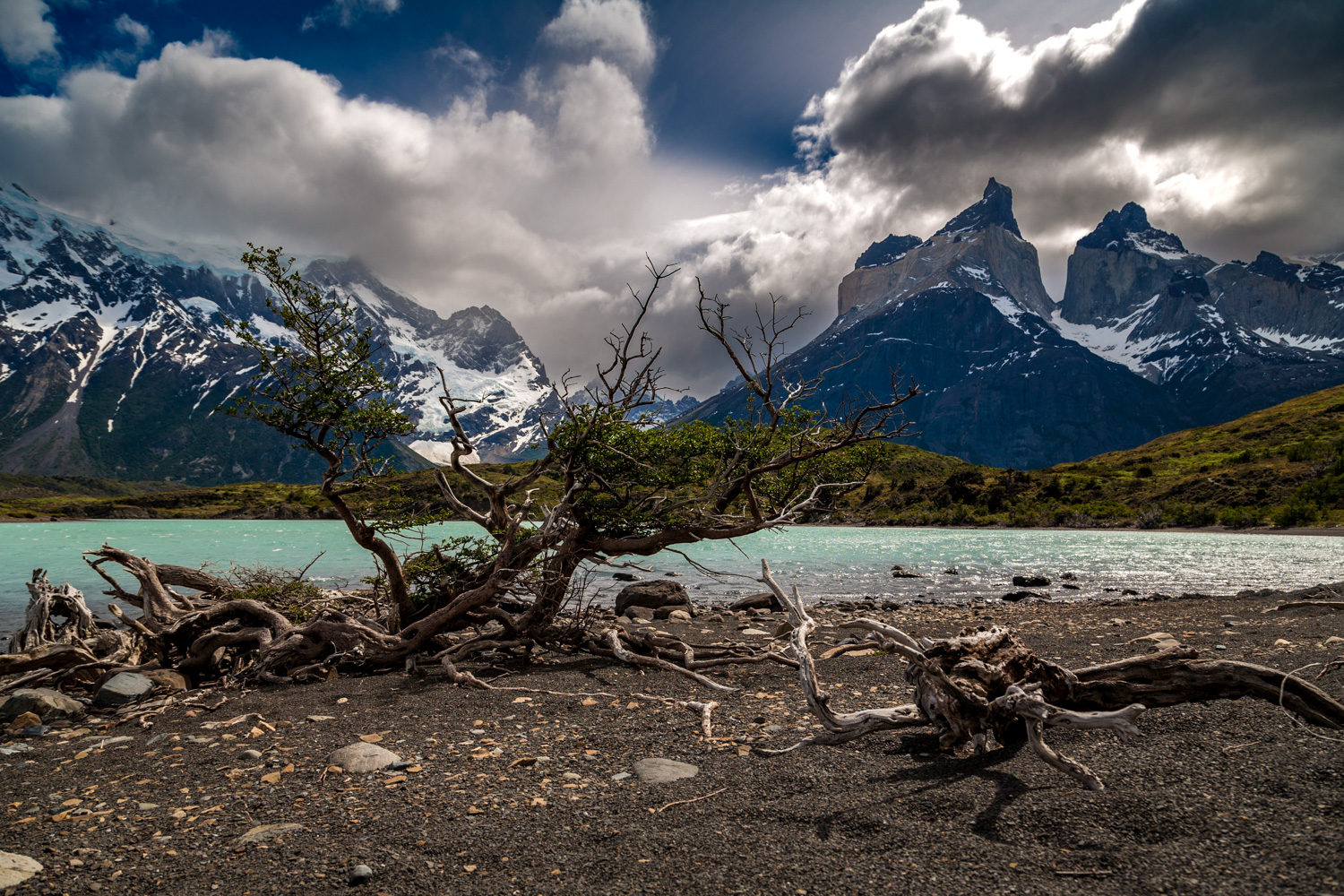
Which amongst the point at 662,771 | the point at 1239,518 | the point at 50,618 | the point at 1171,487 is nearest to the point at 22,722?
the point at 50,618

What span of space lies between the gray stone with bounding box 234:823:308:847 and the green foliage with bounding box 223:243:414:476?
25.7 feet

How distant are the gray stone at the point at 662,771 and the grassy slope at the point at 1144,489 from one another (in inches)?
2591

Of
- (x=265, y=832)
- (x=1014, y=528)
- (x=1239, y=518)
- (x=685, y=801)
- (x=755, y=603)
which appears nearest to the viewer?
(x=265, y=832)

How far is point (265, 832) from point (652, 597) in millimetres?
20760

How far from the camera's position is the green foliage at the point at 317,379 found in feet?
41.5

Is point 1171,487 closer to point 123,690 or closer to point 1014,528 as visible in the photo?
point 1014,528

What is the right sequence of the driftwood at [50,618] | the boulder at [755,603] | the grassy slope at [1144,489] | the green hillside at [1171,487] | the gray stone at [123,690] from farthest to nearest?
1. the grassy slope at [1144,489]
2. the green hillside at [1171,487]
3. the boulder at [755,603]
4. the driftwood at [50,618]
5. the gray stone at [123,690]

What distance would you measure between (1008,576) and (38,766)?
45.2 meters

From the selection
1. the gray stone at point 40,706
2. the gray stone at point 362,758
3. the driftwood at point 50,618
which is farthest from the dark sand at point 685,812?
the driftwood at point 50,618

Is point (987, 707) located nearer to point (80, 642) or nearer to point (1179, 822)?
point (1179, 822)

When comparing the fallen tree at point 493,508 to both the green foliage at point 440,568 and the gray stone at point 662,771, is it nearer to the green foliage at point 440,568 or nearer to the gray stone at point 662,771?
the green foliage at point 440,568

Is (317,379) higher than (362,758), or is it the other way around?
(317,379)

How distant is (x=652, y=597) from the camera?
88.0ft

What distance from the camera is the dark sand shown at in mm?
4926
